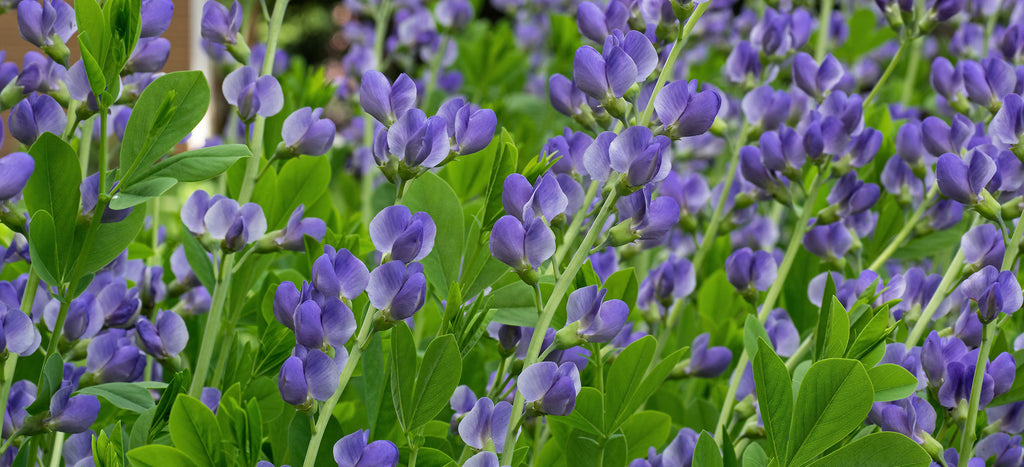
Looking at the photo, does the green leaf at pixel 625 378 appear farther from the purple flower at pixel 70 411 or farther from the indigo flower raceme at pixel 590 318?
the purple flower at pixel 70 411

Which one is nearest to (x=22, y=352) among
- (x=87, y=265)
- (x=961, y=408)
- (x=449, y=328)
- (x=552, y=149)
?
(x=87, y=265)

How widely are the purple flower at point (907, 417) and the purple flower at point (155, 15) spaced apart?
1.87 feet

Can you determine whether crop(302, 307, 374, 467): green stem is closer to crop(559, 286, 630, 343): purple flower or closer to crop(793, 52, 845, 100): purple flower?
crop(559, 286, 630, 343): purple flower

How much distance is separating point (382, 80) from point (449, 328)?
0.54 ft

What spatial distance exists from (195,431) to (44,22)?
317 millimetres

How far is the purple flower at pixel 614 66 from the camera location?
0.58 m

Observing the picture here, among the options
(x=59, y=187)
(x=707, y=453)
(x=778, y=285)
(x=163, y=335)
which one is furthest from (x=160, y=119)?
(x=778, y=285)

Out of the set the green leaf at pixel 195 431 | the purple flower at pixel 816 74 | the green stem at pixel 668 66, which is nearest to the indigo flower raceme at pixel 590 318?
the green stem at pixel 668 66

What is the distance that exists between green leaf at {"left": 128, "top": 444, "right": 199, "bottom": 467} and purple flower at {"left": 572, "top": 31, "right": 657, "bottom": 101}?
324mm

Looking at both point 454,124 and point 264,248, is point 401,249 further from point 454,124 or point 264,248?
point 264,248

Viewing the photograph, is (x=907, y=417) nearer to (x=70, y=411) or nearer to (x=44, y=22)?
(x=70, y=411)

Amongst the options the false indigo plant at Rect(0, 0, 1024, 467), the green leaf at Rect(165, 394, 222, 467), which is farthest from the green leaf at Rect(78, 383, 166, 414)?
the green leaf at Rect(165, 394, 222, 467)

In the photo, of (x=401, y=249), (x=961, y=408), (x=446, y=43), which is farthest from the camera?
(x=446, y=43)

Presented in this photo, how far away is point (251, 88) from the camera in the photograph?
2.31ft
